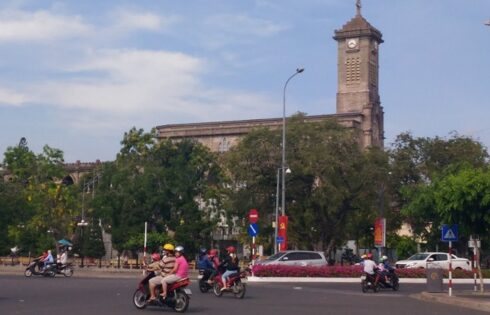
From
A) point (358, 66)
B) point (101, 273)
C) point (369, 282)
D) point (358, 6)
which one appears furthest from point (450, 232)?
point (358, 6)

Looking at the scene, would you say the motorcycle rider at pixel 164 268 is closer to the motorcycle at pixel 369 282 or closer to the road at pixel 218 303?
the road at pixel 218 303

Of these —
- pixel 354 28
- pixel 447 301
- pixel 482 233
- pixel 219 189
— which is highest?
pixel 354 28

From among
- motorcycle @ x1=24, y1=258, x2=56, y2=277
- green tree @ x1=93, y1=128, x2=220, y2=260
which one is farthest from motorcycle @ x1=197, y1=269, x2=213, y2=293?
green tree @ x1=93, y1=128, x2=220, y2=260

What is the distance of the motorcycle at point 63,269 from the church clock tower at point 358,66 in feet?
233

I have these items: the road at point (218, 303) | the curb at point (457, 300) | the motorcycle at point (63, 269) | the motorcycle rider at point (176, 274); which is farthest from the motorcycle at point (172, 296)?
the motorcycle at point (63, 269)

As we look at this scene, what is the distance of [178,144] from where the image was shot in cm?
6838

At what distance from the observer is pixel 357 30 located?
114m

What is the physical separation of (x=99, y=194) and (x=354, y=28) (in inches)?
2266

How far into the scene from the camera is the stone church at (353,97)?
345ft

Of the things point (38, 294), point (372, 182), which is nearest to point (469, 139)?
point (372, 182)

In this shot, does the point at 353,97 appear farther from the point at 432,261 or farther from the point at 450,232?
the point at 450,232

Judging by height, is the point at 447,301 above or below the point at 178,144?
below

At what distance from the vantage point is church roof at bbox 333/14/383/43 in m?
114

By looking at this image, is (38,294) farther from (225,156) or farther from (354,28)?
(354,28)
